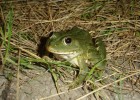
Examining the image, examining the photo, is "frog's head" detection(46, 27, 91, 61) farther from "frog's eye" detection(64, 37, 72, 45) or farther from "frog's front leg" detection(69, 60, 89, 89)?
"frog's front leg" detection(69, 60, 89, 89)

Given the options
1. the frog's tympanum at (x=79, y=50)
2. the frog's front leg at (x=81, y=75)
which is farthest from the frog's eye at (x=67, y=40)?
the frog's front leg at (x=81, y=75)

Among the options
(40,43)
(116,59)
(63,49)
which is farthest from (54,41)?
(116,59)

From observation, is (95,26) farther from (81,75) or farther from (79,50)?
(81,75)

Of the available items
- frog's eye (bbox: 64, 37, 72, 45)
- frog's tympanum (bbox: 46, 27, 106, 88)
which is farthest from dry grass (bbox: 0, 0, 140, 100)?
frog's eye (bbox: 64, 37, 72, 45)

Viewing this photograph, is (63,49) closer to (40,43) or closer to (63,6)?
(40,43)

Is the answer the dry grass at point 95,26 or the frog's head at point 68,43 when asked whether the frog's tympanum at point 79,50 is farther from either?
the dry grass at point 95,26

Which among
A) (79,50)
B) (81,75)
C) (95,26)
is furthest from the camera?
(95,26)

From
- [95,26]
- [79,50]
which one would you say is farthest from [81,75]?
[95,26]
